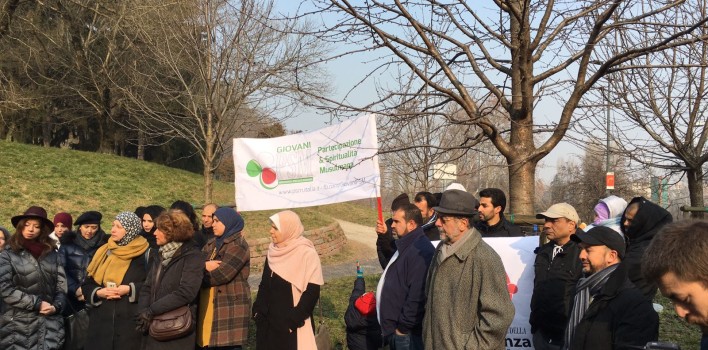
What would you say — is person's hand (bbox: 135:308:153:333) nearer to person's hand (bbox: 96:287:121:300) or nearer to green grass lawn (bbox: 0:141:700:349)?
person's hand (bbox: 96:287:121:300)

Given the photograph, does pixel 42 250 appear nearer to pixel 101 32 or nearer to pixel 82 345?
pixel 82 345

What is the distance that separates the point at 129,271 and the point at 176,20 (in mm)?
10595

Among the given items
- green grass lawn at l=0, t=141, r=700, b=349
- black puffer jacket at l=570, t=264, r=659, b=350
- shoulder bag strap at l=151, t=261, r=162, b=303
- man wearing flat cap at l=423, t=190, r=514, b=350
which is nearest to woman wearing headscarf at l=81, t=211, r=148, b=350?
shoulder bag strap at l=151, t=261, r=162, b=303

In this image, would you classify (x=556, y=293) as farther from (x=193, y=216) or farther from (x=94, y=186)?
(x=94, y=186)

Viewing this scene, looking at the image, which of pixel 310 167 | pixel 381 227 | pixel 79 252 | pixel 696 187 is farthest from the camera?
pixel 696 187

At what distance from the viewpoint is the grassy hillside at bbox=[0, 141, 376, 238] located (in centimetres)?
1777

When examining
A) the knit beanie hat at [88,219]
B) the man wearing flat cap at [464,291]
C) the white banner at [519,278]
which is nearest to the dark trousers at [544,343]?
the white banner at [519,278]

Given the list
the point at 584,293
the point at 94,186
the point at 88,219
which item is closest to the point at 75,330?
the point at 88,219

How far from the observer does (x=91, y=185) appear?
20.6m

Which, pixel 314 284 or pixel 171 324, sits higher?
pixel 314 284

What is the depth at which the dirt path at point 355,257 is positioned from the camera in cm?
1450

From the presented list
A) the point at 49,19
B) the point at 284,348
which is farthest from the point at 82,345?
the point at 49,19

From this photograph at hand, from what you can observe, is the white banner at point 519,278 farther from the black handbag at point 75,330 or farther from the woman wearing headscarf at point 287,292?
the black handbag at point 75,330

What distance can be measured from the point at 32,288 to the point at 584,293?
474 centimetres
